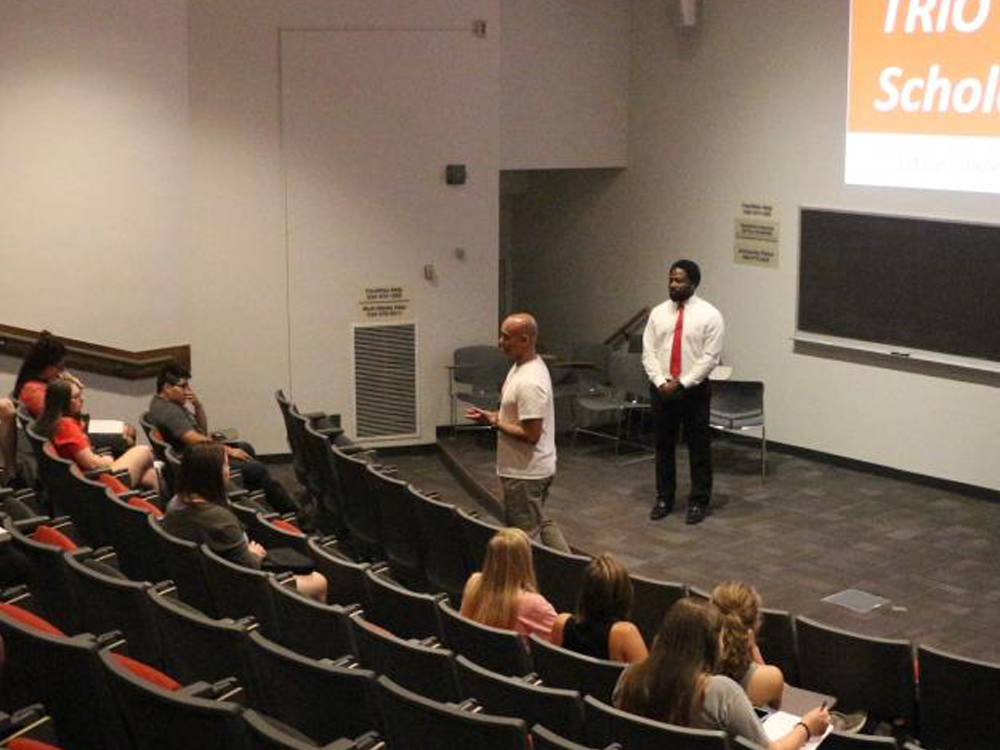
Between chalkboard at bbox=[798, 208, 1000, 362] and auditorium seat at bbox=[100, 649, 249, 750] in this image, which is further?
chalkboard at bbox=[798, 208, 1000, 362]

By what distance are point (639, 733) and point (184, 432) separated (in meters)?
4.66

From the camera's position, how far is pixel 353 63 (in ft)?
34.2

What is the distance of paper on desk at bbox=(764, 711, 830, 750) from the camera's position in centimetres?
456

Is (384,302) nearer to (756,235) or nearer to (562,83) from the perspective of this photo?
(562,83)

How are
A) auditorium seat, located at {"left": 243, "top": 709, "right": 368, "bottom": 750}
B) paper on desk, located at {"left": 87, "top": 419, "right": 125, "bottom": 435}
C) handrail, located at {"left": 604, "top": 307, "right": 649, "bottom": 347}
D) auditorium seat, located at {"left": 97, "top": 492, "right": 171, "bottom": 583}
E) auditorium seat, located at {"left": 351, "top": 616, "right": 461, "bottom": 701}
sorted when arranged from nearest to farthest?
1. auditorium seat, located at {"left": 243, "top": 709, "right": 368, "bottom": 750}
2. auditorium seat, located at {"left": 351, "top": 616, "right": 461, "bottom": 701}
3. auditorium seat, located at {"left": 97, "top": 492, "right": 171, "bottom": 583}
4. paper on desk, located at {"left": 87, "top": 419, "right": 125, "bottom": 435}
5. handrail, located at {"left": 604, "top": 307, "right": 649, "bottom": 347}

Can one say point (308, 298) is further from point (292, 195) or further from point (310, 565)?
point (310, 565)

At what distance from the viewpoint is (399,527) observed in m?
7.16

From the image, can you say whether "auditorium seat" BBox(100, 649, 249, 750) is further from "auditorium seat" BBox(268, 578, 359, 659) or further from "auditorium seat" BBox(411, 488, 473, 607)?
"auditorium seat" BBox(411, 488, 473, 607)

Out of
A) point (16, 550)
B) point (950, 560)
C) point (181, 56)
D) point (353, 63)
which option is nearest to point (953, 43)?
point (950, 560)

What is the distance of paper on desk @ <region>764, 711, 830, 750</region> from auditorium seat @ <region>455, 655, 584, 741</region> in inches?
23.5

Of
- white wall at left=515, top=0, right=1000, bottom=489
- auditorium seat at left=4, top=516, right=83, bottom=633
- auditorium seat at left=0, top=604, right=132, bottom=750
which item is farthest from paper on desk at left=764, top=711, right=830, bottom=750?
white wall at left=515, top=0, right=1000, bottom=489

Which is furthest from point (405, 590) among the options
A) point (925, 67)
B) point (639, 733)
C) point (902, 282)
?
point (925, 67)

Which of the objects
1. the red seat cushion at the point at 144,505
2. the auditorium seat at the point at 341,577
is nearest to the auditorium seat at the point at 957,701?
the auditorium seat at the point at 341,577

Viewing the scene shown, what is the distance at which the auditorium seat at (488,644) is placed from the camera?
5.02 meters
